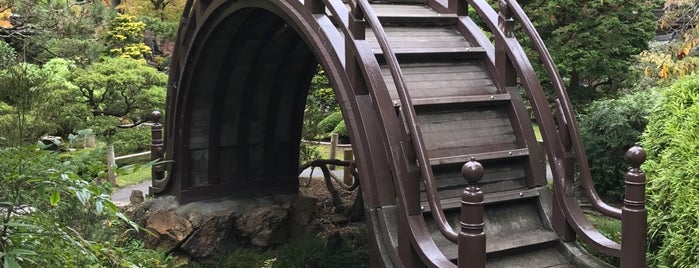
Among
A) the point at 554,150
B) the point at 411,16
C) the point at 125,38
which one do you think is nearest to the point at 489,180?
the point at 554,150

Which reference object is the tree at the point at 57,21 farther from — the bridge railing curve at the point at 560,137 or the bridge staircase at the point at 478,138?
the bridge railing curve at the point at 560,137

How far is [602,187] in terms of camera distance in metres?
8.99

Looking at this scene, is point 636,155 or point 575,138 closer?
point 636,155

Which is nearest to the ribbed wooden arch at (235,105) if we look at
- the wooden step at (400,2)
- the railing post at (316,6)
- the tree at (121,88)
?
the wooden step at (400,2)

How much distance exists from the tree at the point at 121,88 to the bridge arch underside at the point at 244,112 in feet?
20.3

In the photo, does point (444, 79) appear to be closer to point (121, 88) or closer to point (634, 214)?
point (634, 214)

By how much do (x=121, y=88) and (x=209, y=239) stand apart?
7.41 metres

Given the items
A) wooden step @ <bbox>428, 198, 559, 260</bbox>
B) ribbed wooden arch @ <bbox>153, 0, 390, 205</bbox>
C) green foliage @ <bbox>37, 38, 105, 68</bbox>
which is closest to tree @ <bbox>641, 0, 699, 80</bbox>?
wooden step @ <bbox>428, 198, 559, 260</bbox>

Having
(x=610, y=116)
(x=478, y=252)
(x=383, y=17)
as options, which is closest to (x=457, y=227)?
(x=478, y=252)

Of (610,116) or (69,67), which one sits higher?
(69,67)

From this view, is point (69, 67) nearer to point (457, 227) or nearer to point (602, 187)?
point (602, 187)

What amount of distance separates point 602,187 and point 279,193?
4531mm

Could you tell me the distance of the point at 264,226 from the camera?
761cm

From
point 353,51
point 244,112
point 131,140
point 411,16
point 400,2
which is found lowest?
point 131,140
